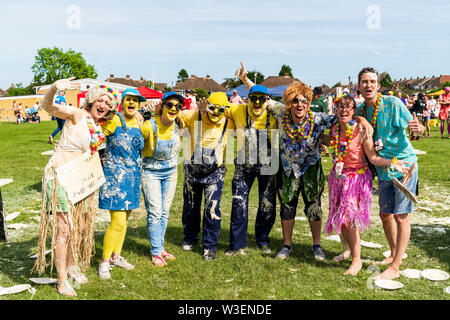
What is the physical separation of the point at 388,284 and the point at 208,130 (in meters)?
2.40

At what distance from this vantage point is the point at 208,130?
15.2ft

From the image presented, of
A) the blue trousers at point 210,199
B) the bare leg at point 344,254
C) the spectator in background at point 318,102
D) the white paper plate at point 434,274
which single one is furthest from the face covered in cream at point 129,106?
the spectator in background at point 318,102

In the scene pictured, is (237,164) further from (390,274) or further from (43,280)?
(43,280)

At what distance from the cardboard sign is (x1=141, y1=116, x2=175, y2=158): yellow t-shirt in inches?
22.6

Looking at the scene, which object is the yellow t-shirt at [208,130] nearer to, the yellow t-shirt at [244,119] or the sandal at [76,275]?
the yellow t-shirt at [244,119]

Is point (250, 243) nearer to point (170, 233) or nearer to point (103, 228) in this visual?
point (170, 233)

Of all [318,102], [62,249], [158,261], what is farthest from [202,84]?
[62,249]

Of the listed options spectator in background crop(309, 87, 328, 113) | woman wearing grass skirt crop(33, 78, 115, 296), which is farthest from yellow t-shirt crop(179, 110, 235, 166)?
spectator in background crop(309, 87, 328, 113)

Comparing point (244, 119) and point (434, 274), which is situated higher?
point (244, 119)

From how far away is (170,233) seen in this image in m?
5.64

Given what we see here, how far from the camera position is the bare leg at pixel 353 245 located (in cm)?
432

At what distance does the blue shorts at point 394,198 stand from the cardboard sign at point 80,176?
9.22 ft

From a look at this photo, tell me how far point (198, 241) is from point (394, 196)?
2.45 m
